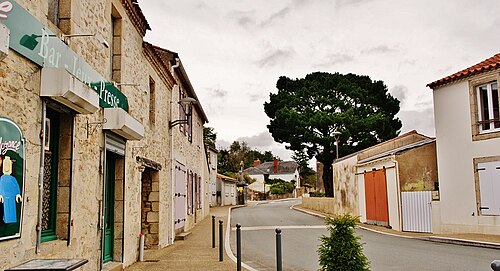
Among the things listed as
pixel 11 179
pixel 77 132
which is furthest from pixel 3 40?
pixel 77 132

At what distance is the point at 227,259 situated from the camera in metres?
11.2

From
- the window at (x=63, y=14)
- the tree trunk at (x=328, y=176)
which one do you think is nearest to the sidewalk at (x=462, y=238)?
the window at (x=63, y=14)

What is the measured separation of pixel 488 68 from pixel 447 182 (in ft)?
13.5

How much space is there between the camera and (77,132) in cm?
675

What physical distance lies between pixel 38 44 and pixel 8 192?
1684 mm

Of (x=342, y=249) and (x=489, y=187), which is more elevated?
(x=489, y=187)

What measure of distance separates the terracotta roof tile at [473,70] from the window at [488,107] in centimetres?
56

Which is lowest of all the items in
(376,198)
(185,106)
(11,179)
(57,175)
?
(376,198)

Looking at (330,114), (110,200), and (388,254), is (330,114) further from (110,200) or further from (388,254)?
(110,200)

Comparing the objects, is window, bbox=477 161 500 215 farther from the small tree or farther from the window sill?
the small tree

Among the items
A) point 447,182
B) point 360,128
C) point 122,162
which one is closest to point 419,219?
point 447,182

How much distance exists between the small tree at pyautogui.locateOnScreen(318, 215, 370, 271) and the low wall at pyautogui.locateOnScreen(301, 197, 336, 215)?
22.6m

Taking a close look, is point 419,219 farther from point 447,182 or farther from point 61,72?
point 61,72

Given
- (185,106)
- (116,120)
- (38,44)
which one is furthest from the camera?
(185,106)
